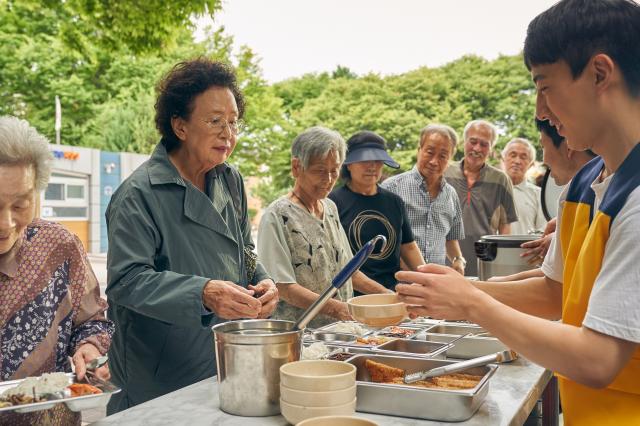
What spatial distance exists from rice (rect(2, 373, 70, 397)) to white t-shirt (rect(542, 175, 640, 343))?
1.29 meters

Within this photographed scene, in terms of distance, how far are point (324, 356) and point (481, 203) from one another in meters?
4.01

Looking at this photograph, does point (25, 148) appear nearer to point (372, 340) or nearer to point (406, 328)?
point (372, 340)

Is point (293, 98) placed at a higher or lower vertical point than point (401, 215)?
higher

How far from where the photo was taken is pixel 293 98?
32375mm

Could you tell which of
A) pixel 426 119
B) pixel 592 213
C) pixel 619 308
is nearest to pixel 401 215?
pixel 592 213

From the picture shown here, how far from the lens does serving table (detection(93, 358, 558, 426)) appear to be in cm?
172

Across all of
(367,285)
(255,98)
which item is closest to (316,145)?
(367,285)

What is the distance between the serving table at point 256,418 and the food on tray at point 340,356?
0.40 metres

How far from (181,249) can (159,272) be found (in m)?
0.23

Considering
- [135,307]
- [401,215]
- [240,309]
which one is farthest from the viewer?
[401,215]

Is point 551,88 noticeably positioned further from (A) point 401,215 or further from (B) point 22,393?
(A) point 401,215

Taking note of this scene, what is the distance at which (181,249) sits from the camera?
2455 millimetres

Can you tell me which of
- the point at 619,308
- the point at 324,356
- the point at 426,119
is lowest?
the point at 324,356

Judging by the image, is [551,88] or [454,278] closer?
[551,88]
